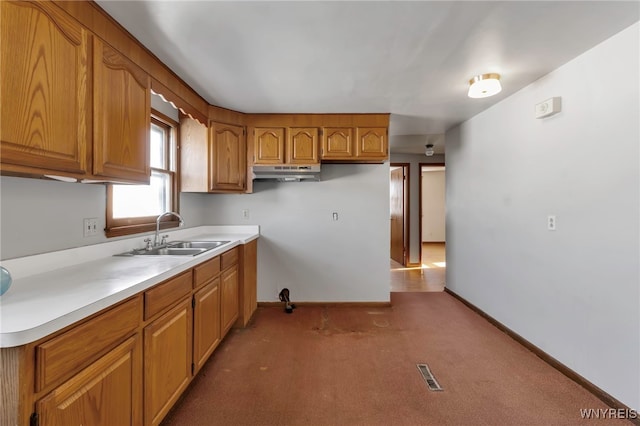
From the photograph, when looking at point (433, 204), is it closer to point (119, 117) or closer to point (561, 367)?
point (561, 367)

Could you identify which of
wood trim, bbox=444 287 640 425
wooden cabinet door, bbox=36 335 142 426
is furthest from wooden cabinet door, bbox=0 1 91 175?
wood trim, bbox=444 287 640 425

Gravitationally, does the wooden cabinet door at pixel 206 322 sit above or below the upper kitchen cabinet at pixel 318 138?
below

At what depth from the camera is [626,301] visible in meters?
1.66

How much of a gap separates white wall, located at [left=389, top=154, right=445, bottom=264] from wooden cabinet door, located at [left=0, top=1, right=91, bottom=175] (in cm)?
519

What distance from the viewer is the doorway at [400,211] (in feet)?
18.5

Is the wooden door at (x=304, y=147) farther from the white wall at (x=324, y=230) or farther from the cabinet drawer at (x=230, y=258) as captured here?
the cabinet drawer at (x=230, y=258)

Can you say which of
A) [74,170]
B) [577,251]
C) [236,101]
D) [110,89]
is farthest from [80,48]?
[577,251]

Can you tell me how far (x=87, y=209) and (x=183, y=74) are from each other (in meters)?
1.20

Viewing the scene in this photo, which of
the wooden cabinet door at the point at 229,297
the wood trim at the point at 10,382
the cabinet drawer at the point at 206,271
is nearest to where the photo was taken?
the wood trim at the point at 10,382

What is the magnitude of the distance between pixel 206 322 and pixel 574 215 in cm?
274

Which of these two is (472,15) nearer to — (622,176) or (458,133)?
(622,176)

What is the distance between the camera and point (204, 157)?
2811 millimetres

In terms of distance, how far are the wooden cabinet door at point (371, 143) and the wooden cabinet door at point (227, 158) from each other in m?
1.27

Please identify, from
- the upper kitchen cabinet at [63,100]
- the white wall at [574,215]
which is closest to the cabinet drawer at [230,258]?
the upper kitchen cabinet at [63,100]
